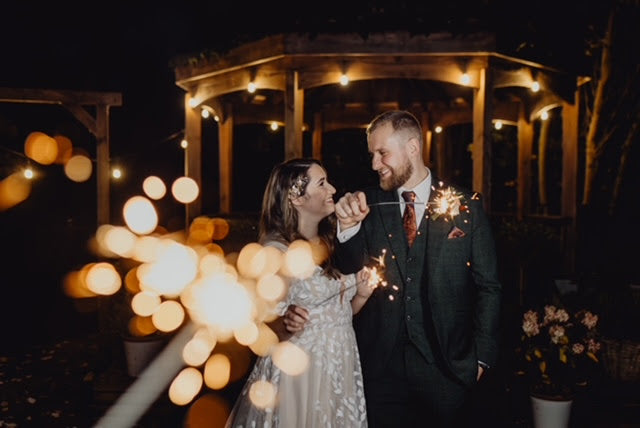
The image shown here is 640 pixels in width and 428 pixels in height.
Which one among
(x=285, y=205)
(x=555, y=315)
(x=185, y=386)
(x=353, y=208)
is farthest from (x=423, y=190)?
(x=185, y=386)

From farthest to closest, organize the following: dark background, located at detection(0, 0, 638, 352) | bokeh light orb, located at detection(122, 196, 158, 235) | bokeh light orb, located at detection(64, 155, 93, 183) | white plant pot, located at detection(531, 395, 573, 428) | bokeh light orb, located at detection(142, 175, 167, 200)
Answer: bokeh light orb, located at detection(142, 175, 167, 200)
bokeh light orb, located at detection(122, 196, 158, 235)
bokeh light orb, located at detection(64, 155, 93, 183)
dark background, located at detection(0, 0, 638, 352)
white plant pot, located at detection(531, 395, 573, 428)

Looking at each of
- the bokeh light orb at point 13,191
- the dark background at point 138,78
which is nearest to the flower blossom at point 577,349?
the dark background at point 138,78

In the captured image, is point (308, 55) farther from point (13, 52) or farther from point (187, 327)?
point (13, 52)

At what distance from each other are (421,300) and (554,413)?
2.26 meters

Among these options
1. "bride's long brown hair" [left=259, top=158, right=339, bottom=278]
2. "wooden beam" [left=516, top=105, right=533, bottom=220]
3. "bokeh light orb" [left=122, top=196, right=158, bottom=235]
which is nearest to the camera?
"bride's long brown hair" [left=259, top=158, right=339, bottom=278]

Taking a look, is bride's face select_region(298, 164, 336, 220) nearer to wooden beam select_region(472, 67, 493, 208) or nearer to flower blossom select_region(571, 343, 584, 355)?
flower blossom select_region(571, 343, 584, 355)

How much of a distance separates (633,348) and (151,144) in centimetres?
1577

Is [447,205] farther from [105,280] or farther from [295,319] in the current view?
[105,280]

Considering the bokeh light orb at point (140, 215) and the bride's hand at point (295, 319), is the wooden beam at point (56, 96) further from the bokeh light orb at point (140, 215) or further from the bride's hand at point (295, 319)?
the bride's hand at point (295, 319)

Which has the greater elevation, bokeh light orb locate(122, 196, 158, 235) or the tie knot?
the tie knot

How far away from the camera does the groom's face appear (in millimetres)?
3455

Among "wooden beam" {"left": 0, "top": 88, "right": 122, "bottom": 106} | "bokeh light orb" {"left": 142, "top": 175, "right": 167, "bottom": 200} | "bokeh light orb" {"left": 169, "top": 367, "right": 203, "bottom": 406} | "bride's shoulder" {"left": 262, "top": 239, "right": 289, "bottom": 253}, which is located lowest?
"bokeh light orb" {"left": 169, "top": 367, "right": 203, "bottom": 406}

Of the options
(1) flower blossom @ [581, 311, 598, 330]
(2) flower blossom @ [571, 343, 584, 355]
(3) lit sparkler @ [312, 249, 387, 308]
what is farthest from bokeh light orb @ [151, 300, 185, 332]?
(1) flower blossom @ [581, 311, 598, 330]

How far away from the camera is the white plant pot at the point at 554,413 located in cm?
471
